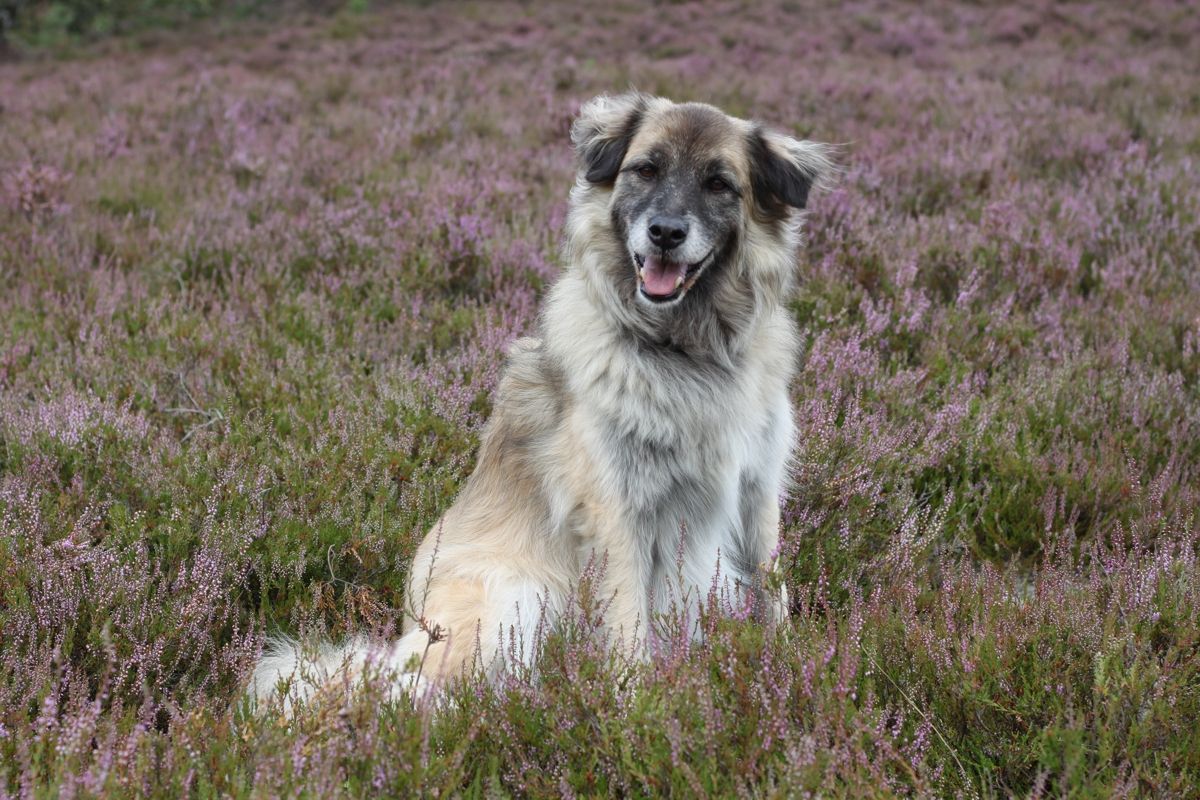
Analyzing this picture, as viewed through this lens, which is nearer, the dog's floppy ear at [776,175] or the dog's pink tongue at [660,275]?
the dog's pink tongue at [660,275]

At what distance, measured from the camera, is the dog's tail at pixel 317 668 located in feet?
7.39

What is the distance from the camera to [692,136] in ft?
10.7

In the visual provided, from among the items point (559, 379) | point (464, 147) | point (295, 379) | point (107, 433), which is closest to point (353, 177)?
point (464, 147)

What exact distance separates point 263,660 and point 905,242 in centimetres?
454

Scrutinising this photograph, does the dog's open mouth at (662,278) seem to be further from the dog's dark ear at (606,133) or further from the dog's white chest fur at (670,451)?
the dog's dark ear at (606,133)

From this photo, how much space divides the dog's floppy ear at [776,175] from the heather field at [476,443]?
915 mm

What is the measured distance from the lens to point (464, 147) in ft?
27.0

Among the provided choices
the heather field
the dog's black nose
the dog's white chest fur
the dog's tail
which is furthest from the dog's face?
the dog's tail

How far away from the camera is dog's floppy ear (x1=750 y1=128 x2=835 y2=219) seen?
3.31 metres

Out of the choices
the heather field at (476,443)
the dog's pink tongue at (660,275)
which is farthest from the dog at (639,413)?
the heather field at (476,443)

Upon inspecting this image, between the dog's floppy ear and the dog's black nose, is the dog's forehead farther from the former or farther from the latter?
the dog's black nose

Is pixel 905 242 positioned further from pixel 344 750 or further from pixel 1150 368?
pixel 344 750

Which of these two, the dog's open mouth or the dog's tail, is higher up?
the dog's open mouth

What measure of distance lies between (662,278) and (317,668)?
1625mm
